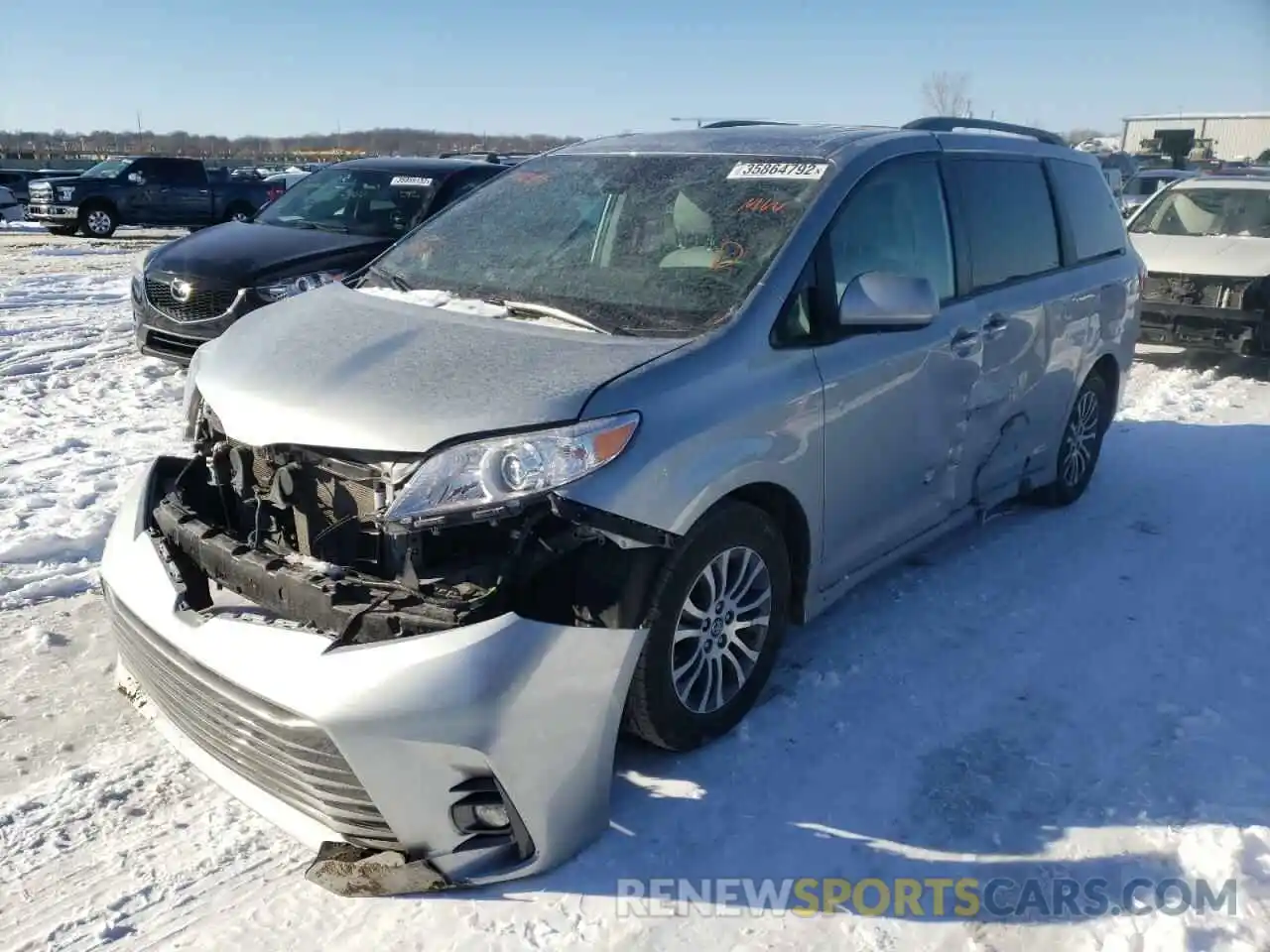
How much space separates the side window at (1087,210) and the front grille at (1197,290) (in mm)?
3957

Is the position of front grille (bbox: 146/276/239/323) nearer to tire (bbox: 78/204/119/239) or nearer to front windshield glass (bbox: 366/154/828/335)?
front windshield glass (bbox: 366/154/828/335)

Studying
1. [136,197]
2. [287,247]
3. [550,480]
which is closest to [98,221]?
[136,197]

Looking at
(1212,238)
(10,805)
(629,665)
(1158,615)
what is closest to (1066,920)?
(629,665)

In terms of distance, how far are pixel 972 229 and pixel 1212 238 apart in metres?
7.26

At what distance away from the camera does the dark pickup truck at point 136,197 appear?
2103cm

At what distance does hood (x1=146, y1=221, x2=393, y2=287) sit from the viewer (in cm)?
786

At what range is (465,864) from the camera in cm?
264

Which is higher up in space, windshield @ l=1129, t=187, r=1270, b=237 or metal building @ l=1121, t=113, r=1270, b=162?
metal building @ l=1121, t=113, r=1270, b=162

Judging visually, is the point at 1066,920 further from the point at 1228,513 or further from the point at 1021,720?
the point at 1228,513

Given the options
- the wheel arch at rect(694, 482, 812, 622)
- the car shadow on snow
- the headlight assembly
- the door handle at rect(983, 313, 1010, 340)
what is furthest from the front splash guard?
the headlight assembly

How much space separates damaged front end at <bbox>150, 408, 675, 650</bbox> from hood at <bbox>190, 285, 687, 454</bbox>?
0.28 feet

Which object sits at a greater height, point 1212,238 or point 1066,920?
point 1212,238

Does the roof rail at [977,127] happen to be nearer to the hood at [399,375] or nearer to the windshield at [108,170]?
the hood at [399,375]

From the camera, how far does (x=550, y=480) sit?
2711mm
